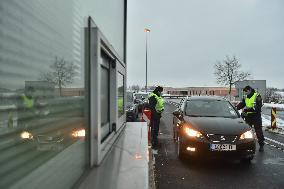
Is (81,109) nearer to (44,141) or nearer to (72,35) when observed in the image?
(72,35)

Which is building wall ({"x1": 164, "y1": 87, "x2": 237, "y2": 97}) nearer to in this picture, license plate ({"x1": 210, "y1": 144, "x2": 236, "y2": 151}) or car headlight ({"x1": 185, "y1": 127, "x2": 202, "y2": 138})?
car headlight ({"x1": 185, "y1": 127, "x2": 202, "y2": 138})

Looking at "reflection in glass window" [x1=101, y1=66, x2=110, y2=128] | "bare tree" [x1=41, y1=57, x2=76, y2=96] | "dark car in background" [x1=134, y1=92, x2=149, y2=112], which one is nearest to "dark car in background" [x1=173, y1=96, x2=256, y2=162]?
"reflection in glass window" [x1=101, y1=66, x2=110, y2=128]


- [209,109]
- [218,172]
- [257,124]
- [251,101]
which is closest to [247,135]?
[218,172]

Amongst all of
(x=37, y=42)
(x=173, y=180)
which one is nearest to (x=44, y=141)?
(x=37, y=42)

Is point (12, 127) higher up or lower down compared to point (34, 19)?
lower down

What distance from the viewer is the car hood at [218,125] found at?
23.4 ft

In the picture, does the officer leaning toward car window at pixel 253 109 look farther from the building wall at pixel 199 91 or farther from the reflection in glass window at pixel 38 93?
the building wall at pixel 199 91

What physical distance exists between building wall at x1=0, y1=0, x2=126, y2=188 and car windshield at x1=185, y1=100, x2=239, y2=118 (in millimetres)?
6249

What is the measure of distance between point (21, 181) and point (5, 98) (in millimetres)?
348

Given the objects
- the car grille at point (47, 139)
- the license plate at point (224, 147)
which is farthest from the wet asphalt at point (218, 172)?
the car grille at point (47, 139)

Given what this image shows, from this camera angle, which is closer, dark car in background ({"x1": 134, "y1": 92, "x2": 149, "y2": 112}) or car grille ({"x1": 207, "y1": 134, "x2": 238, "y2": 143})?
car grille ({"x1": 207, "y1": 134, "x2": 238, "y2": 143})

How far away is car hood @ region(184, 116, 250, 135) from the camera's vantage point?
23.4 ft

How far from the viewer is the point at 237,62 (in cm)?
4297

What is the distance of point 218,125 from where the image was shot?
24.1 feet
